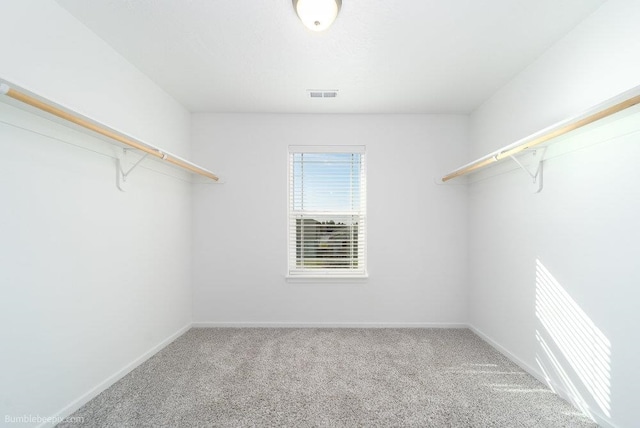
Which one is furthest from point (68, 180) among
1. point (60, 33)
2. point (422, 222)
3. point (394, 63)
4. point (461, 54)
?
point (422, 222)

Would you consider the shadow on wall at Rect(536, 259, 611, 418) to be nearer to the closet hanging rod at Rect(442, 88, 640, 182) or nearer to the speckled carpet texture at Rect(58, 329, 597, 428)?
the speckled carpet texture at Rect(58, 329, 597, 428)

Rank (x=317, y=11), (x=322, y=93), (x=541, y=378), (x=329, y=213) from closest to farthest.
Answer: (x=317, y=11)
(x=541, y=378)
(x=322, y=93)
(x=329, y=213)

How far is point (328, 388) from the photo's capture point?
80.5 inches

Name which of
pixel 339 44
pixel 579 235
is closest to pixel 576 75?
pixel 579 235

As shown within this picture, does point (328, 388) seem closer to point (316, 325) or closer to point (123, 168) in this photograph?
point (316, 325)

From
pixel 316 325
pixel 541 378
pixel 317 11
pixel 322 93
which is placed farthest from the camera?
pixel 316 325

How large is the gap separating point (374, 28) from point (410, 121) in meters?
1.65

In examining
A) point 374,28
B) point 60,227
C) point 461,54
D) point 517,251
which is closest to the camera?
point 60,227

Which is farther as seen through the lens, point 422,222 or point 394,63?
point 422,222

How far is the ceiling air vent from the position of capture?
9.13 feet

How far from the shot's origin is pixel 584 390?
1.79 meters

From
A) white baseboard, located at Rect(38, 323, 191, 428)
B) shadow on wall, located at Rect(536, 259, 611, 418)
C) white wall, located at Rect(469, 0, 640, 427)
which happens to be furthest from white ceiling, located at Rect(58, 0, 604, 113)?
white baseboard, located at Rect(38, 323, 191, 428)

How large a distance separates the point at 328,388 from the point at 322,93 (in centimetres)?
262

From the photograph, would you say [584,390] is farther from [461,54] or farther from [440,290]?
[461,54]
